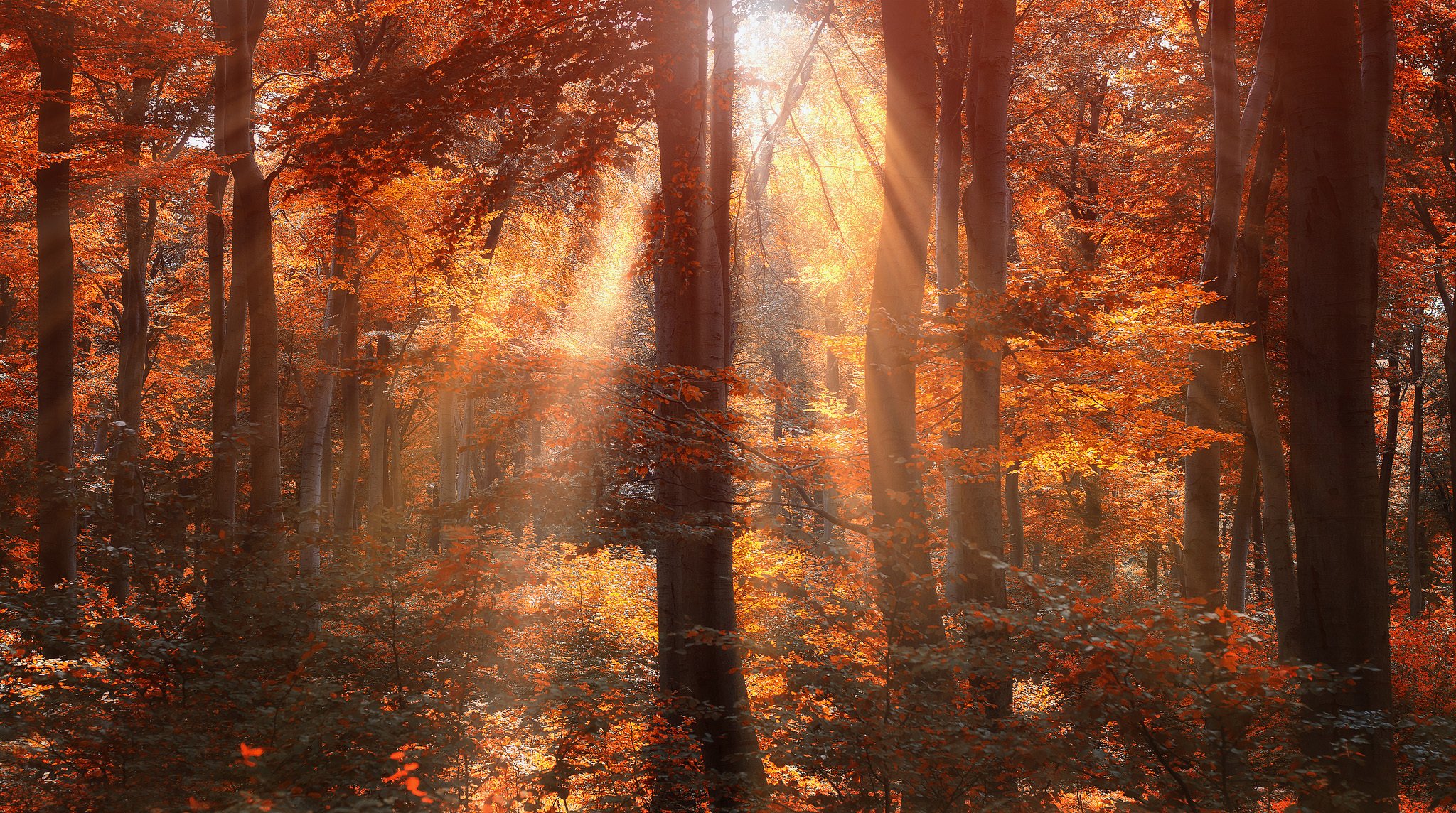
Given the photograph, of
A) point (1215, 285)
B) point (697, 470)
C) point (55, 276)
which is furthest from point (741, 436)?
point (55, 276)

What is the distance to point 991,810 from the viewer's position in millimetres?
3898

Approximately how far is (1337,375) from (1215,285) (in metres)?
6.00

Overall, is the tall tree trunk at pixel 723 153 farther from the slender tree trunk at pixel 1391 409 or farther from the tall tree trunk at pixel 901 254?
the slender tree trunk at pixel 1391 409

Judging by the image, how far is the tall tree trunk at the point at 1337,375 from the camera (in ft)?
14.6

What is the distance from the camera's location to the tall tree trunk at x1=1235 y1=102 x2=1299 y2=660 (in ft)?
31.9

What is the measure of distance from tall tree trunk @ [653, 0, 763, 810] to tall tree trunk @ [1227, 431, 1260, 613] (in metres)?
7.44

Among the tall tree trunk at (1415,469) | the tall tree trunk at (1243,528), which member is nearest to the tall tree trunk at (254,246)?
the tall tree trunk at (1243,528)

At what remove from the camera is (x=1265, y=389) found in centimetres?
995

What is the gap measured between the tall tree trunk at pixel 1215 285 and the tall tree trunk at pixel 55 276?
11875mm

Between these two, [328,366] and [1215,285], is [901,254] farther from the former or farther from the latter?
[328,366]

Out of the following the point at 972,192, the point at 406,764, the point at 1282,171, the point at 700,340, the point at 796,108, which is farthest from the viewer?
the point at 1282,171

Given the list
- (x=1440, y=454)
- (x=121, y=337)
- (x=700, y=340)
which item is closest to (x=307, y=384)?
(x=121, y=337)

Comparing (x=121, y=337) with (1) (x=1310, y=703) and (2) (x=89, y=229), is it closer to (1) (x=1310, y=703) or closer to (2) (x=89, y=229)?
(2) (x=89, y=229)

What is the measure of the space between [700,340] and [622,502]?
148 cm
